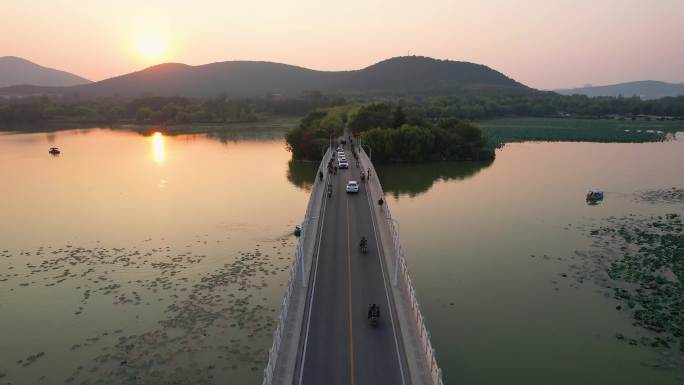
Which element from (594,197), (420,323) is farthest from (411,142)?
(420,323)

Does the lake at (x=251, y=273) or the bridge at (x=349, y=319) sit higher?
the bridge at (x=349, y=319)

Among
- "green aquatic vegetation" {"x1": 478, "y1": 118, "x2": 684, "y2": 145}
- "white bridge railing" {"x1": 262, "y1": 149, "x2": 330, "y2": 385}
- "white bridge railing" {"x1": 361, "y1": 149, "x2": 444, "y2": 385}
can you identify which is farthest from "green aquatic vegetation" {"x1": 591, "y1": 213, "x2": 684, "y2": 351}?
"green aquatic vegetation" {"x1": 478, "y1": 118, "x2": 684, "y2": 145}

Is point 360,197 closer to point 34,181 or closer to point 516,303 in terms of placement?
point 516,303

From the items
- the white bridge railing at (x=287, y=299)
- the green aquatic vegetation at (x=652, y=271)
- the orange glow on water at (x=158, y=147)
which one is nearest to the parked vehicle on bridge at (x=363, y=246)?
the white bridge railing at (x=287, y=299)

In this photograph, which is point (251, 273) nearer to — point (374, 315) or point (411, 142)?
point (374, 315)

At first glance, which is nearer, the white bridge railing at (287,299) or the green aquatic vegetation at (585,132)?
the white bridge railing at (287,299)

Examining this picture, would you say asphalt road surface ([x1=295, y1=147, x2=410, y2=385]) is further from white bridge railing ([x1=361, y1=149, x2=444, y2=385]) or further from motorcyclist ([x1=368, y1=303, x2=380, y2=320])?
white bridge railing ([x1=361, y1=149, x2=444, y2=385])

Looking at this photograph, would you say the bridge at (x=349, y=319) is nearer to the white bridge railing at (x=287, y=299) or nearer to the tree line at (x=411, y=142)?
the white bridge railing at (x=287, y=299)
